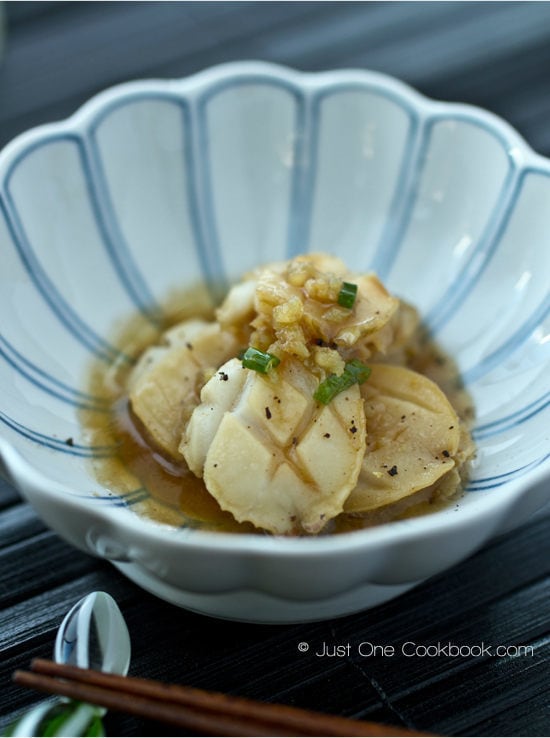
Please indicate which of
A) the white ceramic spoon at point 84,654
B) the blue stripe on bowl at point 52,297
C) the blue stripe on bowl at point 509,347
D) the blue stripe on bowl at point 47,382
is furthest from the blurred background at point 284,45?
the white ceramic spoon at point 84,654

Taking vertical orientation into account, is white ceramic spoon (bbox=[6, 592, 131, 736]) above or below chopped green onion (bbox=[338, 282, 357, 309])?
below

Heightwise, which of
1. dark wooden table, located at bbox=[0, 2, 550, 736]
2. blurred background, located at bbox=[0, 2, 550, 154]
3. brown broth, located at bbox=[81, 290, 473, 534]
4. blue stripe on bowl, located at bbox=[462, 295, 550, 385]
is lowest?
dark wooden table, located at bbox=[0, 2, 550, 736]

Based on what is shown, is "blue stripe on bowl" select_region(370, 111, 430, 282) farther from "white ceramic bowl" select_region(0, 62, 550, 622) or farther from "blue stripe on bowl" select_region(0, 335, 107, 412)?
"blue stripe on bowl" select_region(0, 335, 107, 412)

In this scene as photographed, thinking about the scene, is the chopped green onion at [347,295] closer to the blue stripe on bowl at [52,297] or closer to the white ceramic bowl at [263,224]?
the white ceramic bowl at [263,224]

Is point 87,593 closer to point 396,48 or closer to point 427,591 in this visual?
point 427,591

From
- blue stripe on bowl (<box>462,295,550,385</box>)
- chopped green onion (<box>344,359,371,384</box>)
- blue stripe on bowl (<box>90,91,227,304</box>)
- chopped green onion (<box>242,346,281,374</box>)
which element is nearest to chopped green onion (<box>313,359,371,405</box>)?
chopped green onion (<box>344,359,371,384</box>)

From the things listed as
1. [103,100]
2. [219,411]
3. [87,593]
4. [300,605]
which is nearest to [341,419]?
[219,411]

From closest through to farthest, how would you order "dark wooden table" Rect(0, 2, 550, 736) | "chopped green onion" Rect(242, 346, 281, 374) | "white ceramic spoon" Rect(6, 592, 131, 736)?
"white ceramic spoon" Rect(6, 592, 131, 736)
"dark wooden table" Rect(0, 2, 550, 736)
"chopped green onion" Rect(242, 346, 281, 374)
